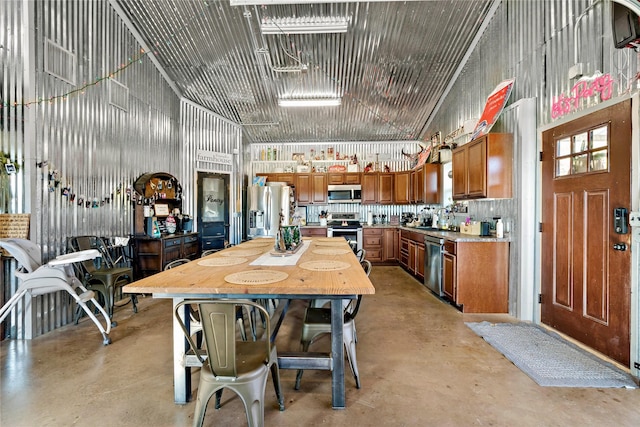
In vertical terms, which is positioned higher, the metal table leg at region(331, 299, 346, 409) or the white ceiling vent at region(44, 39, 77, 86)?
the white ceiling vent at region(44, 39, 77, 86)

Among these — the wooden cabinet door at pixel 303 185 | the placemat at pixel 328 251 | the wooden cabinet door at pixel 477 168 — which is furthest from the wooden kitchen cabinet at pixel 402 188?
the placemat at pixel 328 251

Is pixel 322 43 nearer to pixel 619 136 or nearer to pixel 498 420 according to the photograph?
pixel 619 136

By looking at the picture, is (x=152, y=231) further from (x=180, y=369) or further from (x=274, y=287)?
(x=274, y=287)

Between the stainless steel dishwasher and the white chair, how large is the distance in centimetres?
414

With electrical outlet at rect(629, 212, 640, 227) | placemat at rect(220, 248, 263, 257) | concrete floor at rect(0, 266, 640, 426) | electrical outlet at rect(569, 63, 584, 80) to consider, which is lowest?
concrete floor at rect(0, 266, 640, 426)

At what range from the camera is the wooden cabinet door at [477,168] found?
154 inches

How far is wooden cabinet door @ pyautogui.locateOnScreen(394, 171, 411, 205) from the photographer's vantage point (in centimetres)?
736

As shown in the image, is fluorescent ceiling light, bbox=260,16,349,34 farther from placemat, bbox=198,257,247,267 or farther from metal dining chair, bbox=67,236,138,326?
metal dining chair, bbox=67,236,138,326

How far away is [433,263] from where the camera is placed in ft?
15.2

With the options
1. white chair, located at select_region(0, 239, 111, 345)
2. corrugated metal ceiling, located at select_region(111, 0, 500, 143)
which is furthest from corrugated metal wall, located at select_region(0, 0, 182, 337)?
corrugated metal ceiling, located at select_region(111, 0, 500, 143)

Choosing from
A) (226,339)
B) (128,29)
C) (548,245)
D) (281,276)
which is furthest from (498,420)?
(128,29)

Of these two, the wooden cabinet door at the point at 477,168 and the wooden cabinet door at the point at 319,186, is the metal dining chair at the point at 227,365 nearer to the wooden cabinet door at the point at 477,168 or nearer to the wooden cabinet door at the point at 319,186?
the wooden cabinet door at the point at 477,168

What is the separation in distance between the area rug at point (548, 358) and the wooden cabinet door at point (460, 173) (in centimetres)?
198

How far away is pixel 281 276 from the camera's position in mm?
1947
